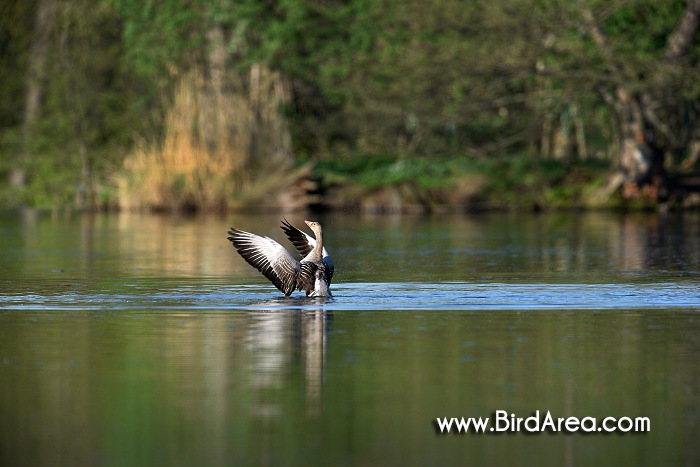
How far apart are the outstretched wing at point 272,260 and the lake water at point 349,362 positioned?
25 centimetres

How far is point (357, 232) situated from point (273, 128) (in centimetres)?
1289

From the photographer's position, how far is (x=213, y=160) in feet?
134

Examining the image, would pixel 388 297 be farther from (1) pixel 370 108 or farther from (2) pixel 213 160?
(1) pixel 370 108

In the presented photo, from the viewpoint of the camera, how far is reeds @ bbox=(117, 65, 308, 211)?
4062 cm

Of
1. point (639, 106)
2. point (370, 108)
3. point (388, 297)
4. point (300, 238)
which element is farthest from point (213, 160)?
point (388, 297)

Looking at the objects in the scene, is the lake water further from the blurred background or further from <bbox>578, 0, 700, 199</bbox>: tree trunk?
the blurred background

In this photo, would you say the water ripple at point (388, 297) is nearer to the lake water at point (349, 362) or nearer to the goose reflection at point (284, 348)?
the lake water at point (349, 362)

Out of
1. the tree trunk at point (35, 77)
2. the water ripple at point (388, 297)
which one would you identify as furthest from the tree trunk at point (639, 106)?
the water ripple at point (388, 297)

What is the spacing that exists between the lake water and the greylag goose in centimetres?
26

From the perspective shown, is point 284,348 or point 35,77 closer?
point 284,348

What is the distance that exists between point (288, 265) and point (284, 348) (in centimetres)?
348

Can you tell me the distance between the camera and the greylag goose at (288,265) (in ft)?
47.5

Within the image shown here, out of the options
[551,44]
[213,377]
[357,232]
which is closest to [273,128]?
[551,44]

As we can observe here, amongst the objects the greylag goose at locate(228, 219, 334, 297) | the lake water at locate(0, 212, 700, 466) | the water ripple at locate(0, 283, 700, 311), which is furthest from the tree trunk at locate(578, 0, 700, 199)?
the greylag goose at locate(228, 219, 334, 297)
